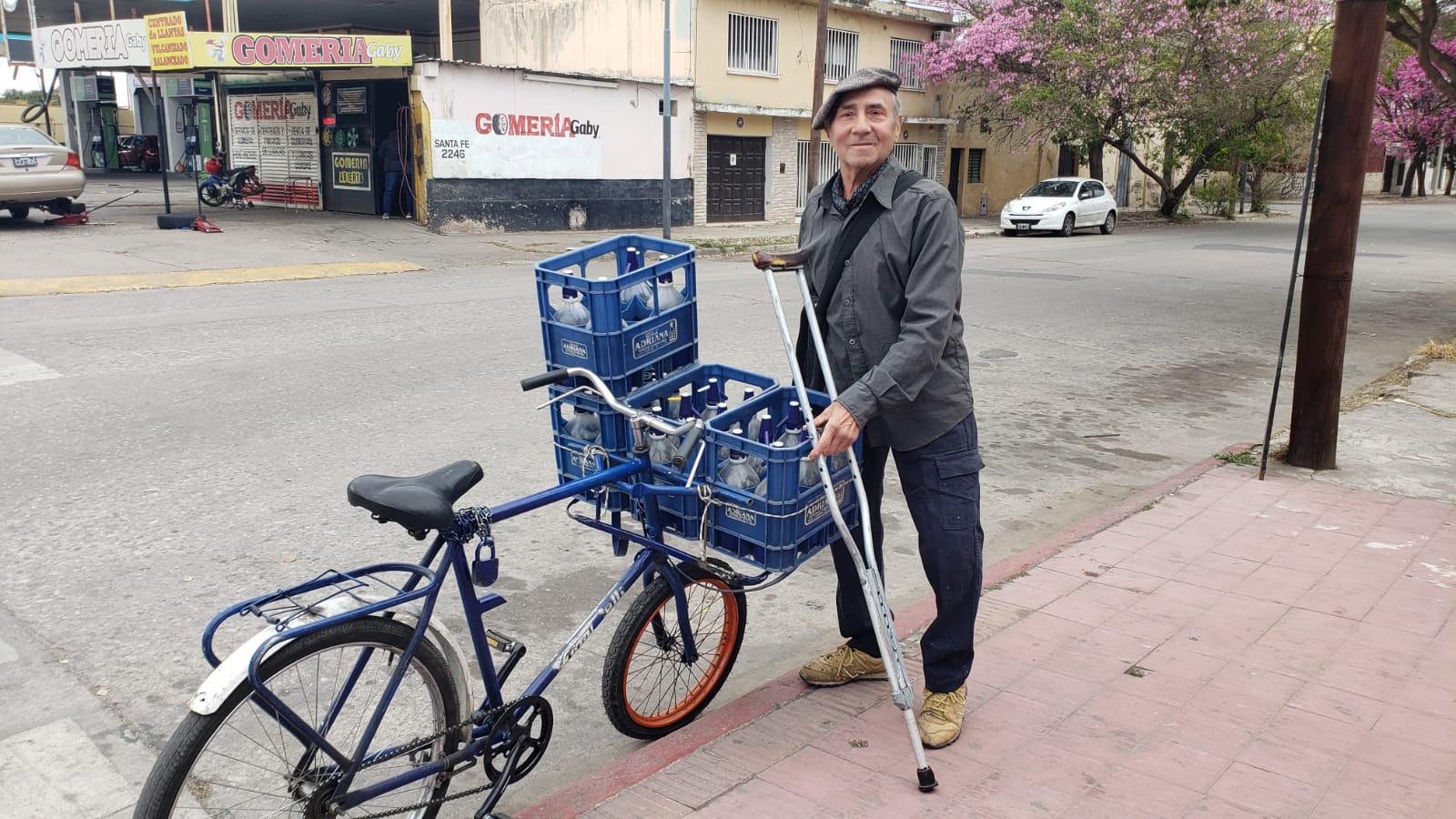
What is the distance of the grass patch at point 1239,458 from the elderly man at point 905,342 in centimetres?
407

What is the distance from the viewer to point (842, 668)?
377 centimetres

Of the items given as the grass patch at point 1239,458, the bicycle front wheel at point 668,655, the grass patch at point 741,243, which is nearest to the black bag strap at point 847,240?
the bicycle front wheel at point 668,655

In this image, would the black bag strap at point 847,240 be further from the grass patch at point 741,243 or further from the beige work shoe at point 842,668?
the grass patch at point 741,243

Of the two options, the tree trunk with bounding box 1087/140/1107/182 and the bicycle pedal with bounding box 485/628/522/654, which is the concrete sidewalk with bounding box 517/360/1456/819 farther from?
the tree trunk with bounding box 1087/140/1107/182

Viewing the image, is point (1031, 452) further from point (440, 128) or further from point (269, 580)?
point (440, 128)

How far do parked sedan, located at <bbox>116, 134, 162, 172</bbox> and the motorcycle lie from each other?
12815 millimetres

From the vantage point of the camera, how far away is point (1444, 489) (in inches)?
246

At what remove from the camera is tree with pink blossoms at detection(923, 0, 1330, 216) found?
27797mm

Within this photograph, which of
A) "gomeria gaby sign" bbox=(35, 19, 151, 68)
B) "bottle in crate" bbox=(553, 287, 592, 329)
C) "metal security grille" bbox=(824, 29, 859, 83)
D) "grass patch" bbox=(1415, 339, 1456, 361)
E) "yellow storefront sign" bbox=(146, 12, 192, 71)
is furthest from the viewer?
"metal security grille" bbox=(824, 29, 859, 83)

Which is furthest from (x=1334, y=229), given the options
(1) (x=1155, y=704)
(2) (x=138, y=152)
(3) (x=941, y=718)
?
(2) (x=138, y=152)

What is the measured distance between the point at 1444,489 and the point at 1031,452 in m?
2.31

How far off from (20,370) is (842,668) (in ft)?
23.4

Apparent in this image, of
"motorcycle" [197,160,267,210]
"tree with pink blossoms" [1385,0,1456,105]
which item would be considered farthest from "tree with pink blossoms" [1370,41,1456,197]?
"motorcycle" [197,160,267,210]

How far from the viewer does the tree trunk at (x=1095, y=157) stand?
30406 mm
